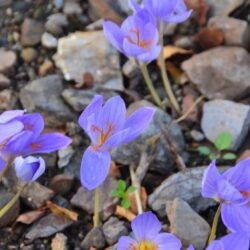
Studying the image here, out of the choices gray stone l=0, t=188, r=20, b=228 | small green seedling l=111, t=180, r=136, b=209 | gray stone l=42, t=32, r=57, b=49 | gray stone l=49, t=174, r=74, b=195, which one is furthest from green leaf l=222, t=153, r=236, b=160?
gray stone l=42, t=32, r=57, b=49

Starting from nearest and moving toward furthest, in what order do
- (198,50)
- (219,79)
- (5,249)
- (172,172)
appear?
(5,249), (172,172), (219,79), (198,50)

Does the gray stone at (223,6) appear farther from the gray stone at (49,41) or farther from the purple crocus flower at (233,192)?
the purple crocus flower at (233,192)

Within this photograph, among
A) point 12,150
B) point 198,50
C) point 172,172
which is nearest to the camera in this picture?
point 12,150

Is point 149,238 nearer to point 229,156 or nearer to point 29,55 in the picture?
point 229,156

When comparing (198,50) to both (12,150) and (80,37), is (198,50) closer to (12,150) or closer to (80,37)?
(80,37)

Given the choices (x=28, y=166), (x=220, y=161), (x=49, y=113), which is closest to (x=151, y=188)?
(x=220, y=161)

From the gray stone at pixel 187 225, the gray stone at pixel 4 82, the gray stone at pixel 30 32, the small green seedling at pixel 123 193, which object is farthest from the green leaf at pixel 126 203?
the gray stone at pixel 30 32
